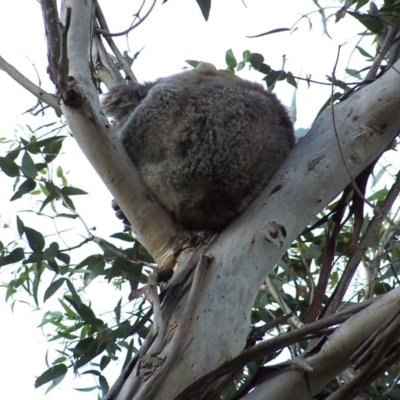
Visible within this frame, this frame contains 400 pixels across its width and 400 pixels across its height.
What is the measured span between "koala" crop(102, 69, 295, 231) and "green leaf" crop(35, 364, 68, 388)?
77 centimetres

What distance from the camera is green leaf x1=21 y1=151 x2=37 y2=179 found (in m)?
2.48

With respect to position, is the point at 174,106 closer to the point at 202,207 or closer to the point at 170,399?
the point at 202,207

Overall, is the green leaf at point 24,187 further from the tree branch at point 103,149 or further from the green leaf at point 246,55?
the green leaf at point 246,55

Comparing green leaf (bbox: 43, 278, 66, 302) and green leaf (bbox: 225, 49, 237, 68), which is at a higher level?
green leaf (bbox: 225, 49, 237, 68)

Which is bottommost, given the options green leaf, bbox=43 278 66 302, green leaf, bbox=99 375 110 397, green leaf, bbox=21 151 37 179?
green leaf, bbox=99 375 110 397

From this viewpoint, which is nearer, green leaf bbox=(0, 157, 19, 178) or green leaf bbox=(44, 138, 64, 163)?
green leaf bbox=(0, 157, 19, 178)

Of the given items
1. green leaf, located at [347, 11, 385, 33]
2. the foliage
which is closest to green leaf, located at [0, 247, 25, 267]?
the foliage

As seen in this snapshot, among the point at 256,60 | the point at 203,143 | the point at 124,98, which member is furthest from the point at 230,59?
the point at 203,143

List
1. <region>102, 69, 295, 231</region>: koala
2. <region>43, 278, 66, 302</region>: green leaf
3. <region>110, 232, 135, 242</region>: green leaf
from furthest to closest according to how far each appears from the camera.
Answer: <region>110, 232, 135, 242</region>: green leaf < <region>43, 278, 66, 302</region>: green leaf < <region>102, 69, 295, 231</region>: koala

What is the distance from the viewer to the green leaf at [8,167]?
244 cm

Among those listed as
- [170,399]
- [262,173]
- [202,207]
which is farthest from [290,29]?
[170,399]

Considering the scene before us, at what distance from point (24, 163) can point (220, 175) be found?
812mm

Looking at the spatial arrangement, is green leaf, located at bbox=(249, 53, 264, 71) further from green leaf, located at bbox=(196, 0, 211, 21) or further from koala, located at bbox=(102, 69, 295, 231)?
green leaf, located at bbox=(196, 0, 211, 21)

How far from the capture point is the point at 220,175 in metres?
2.12
